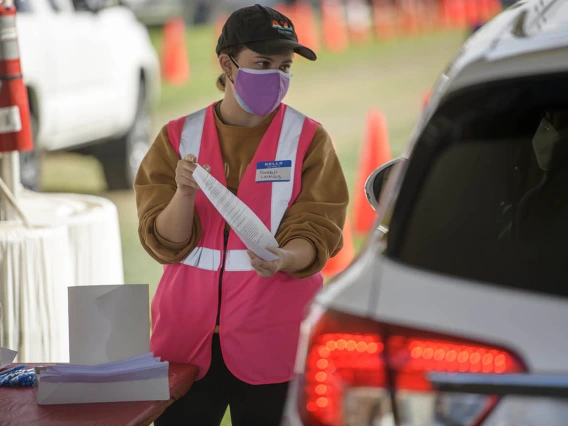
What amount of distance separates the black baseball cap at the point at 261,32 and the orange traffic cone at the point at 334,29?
63.6 feet

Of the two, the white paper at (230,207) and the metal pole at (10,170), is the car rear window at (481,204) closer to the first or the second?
the white paper at (230,207)

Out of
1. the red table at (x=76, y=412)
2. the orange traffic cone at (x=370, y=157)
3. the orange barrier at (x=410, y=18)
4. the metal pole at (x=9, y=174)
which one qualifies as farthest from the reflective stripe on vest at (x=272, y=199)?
the orange barrier at (x=410, y=18)

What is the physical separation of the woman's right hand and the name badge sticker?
0.69 ft

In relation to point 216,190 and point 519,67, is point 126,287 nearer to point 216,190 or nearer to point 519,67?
point 216,190

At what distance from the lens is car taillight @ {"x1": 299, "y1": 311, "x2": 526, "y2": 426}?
1797 millimetres

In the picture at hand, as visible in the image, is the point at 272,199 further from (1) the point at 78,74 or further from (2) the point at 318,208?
(1) the point at 78,74

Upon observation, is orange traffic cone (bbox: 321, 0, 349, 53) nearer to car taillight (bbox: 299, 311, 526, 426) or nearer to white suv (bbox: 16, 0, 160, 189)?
white suv (bbox: 16, 0, 160, 189)

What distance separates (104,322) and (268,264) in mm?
464

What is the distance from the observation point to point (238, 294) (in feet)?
10.6

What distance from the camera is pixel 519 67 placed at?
199 centimetres

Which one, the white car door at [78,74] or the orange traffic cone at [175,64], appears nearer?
the white car door at [78,74]

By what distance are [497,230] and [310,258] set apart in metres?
1.15

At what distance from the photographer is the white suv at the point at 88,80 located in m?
9.53

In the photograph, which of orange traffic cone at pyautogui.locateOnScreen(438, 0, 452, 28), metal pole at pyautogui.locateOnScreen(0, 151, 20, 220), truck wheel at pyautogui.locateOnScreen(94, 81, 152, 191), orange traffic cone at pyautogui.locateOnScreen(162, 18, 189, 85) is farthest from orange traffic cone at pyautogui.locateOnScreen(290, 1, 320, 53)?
metal pole at pyautogui.locateOnScreen(0, 151, 20, 220)
